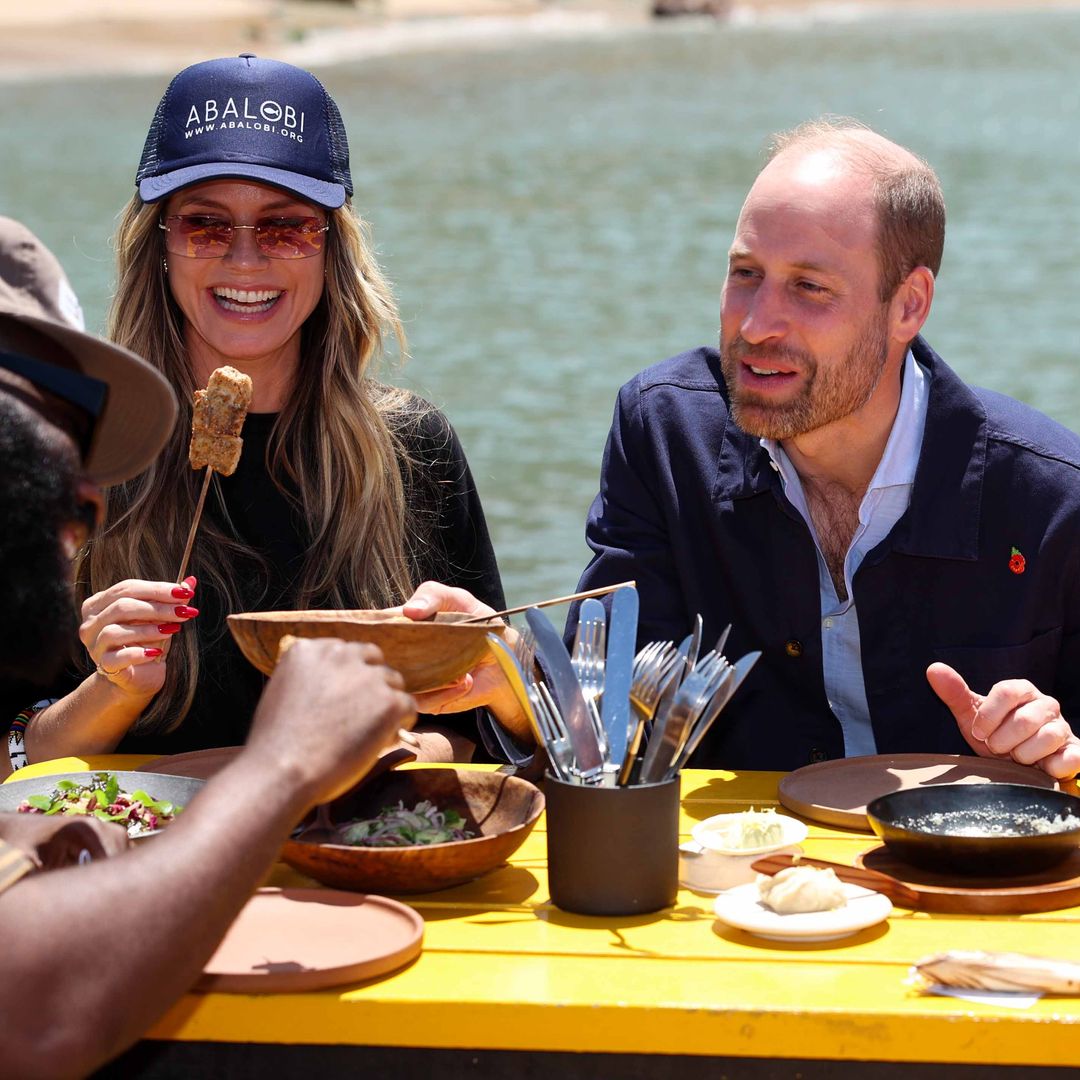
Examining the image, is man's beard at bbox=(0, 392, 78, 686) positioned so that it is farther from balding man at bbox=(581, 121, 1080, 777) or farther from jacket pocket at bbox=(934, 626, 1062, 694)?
jacket pocket at bbox=(934, 626, 1062, 694)

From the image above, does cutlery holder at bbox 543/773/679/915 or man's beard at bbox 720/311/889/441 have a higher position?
man's beard at bbox 720/311/889/441

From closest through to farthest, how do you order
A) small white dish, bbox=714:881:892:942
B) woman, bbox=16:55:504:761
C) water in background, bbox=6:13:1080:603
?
small white dish, bbox=714:881:892:942
woman, bbox=16:55:504:761
water in background, bbox=6:13:1080:603

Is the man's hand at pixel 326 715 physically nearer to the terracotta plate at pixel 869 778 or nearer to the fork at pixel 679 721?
the fork at pixel 679 721

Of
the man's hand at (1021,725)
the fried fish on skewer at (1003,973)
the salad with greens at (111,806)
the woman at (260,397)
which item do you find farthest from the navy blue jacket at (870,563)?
the fried fish on skewer at (1003,973)

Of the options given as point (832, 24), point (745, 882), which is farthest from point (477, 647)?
point (832, 24)

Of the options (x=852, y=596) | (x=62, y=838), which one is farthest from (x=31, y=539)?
(x=852, y=596)

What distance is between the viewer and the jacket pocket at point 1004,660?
3.47m

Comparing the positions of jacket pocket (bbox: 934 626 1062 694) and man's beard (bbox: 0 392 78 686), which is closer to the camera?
man's beard (bbox: 0 392 78 686)

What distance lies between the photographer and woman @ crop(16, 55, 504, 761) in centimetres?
369

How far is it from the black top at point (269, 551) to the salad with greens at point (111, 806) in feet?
2.90

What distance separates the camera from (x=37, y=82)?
40.1m

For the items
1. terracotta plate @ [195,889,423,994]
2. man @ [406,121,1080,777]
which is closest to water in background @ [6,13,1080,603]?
man @ [406,121,1080,777]

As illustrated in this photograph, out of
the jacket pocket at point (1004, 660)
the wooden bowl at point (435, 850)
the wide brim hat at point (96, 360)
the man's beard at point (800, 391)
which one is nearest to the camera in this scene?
the wide brim hat at point (96, 360)

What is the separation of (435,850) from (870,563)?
1414mm
